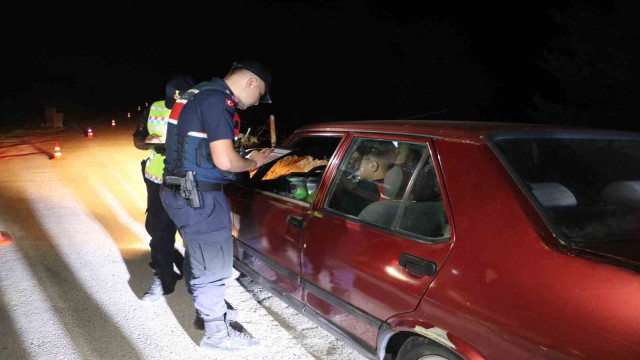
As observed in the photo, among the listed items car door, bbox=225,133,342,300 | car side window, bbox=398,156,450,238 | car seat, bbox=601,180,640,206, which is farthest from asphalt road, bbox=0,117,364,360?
car seat, bbox=601,180,640,206

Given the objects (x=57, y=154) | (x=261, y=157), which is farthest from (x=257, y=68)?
(x=57, y=154)

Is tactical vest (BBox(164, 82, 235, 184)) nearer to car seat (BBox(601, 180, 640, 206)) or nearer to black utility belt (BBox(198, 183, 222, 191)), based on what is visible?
black utility belt (BBox(198, 183, 222, 191))

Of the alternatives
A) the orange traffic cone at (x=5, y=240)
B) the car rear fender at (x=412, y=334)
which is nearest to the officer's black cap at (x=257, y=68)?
the car rear fender at (x=412, y=334)

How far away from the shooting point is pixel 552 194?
1860 millimetres

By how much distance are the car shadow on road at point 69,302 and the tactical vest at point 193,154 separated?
1.22 m

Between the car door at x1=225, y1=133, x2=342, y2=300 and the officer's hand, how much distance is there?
174 mm

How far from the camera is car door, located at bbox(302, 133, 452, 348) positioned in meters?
1.93

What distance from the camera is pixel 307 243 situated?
2.59 meters

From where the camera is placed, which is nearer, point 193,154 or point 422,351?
point 422,351

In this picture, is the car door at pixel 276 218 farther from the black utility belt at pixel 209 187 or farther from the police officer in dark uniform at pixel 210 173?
the black utility belt at pixel 209 187

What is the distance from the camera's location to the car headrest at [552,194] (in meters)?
1.80

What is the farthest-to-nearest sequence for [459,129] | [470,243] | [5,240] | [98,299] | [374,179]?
[5,240]
[98,299]
[374,179]
[459,129]
[470,243]

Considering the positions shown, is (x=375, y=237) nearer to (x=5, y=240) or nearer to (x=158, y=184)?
(x=158, y=184)

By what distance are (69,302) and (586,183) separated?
3.66m
